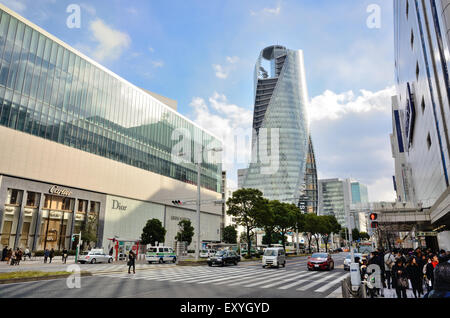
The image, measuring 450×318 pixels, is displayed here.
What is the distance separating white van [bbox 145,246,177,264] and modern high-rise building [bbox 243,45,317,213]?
126m

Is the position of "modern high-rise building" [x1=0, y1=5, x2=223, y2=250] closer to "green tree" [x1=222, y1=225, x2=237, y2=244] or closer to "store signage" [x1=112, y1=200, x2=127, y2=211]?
"store signage" [x1=112, y1=200, x2=127, y2=211]

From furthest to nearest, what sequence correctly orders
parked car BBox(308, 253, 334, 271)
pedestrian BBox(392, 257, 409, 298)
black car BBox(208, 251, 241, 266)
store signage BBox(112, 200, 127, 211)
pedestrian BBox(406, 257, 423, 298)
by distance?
store signage BBox(112, 200, 127, 211)
black car BBox(208, 251, 241, 266)
parked car BBox(308, 253, 334, 271)
pedestrian BBox(406, 257, 423, 298)
pedestrian BBox(392, 257, 409, 298)

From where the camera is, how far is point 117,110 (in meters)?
57.8

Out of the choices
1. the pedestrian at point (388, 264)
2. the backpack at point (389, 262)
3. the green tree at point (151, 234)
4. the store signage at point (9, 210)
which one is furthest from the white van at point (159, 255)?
the backpack at point (389, 262)

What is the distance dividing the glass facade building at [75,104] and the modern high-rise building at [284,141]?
97.4 m

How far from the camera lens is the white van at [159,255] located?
38.4m

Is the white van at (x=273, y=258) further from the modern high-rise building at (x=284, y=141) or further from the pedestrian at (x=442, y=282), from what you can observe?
the modern high-rise building at (x=284, y=141)

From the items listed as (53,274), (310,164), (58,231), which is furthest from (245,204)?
(310,164)

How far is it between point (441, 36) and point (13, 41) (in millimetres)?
48916

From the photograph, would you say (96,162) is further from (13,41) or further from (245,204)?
(245,204)

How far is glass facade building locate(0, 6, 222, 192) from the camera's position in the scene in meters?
40.0

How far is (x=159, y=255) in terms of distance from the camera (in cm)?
3912

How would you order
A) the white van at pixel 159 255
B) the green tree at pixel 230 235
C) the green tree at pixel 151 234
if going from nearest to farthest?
the white van at pixel 159 255 < the green tree at pixel 151 234 < the green tree at pixel 230 235

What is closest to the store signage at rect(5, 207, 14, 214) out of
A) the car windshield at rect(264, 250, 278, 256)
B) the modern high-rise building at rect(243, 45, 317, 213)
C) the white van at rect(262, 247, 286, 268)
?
the white van at rect(262, 247, 286, 268)
